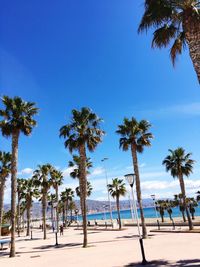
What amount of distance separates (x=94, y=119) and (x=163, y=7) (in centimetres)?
1796

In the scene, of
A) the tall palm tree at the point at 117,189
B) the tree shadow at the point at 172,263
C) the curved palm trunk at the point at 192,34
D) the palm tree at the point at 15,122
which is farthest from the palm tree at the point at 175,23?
the tall palm tree at the point at 117,189

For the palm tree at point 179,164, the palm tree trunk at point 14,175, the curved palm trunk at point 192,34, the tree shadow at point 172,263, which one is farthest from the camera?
the palm tree at point 179,164

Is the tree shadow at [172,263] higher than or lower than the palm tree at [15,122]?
lower

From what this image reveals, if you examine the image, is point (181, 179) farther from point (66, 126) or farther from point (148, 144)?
point (66, 126)

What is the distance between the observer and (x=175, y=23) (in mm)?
12805

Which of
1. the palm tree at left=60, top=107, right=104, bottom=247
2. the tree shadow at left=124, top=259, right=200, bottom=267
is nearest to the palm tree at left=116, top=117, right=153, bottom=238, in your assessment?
the palm tree at left=60, top=107, right=104, bottom=247

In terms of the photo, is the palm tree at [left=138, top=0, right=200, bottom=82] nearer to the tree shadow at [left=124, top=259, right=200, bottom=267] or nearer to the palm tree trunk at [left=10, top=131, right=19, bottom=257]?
the tree shadow at [left=124, top=259, right=200, bottom=267]

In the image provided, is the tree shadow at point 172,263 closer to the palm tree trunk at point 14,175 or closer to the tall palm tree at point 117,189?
the palm tree trunk at point 14,175

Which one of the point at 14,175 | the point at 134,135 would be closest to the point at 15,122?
the point at 14,175

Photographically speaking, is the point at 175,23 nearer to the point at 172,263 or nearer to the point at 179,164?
the point at 172,263

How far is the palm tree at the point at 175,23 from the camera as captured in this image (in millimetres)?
11398

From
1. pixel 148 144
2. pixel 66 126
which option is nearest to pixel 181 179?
pixel 148 144

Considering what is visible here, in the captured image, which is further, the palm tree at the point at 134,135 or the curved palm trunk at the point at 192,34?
the palm tree at the point at 134,135

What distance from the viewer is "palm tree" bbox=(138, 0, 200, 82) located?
11.4m
